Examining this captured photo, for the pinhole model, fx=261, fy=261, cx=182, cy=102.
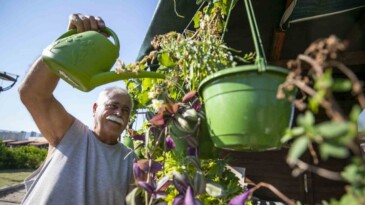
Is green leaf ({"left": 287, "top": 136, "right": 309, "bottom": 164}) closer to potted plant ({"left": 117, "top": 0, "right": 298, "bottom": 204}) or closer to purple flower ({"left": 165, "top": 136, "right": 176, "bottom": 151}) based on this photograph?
potted plant ({"left": 117, "top": 0, "right": 298, "bottom": 204})

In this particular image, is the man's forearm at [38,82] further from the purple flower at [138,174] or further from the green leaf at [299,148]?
the green leaf at [299,148]

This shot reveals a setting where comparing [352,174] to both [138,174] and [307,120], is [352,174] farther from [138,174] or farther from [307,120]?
[138,174]

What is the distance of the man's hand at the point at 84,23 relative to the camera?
37.9 inches

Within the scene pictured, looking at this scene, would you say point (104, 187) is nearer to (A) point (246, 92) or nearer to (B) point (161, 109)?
(B) point (161, 109)

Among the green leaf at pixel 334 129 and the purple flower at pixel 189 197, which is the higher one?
the green leaf at pixel 334 129

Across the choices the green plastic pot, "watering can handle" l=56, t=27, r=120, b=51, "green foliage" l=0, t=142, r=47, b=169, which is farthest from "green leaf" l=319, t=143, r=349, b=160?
"green foliage" l=0, t=142, r=47, b=169

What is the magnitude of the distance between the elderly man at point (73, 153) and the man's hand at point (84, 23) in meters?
0.38

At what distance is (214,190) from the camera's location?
609mm

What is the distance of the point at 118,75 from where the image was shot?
750 mm

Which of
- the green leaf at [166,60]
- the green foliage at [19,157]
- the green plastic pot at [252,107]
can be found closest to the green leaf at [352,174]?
the green plastic pot at [252,107]

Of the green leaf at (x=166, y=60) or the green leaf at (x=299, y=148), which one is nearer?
the green leaf at (x=299, y=148)

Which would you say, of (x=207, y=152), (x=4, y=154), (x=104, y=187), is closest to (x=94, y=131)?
(x=104, y=187)

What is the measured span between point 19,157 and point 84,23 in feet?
56.0

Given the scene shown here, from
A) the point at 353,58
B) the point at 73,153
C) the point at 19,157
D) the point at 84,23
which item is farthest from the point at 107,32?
the point at 19,157
